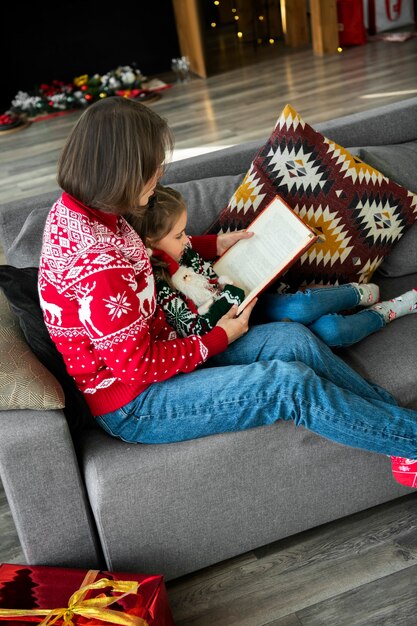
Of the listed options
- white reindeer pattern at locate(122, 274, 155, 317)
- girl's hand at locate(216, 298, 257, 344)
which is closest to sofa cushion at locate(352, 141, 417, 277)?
girl's hand at locate(216, 298, 257, 344)

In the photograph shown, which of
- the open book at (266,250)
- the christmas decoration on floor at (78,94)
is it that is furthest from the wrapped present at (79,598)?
the christmas decoration on floor at (78,94)

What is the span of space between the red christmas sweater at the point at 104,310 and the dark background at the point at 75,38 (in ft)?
14.5

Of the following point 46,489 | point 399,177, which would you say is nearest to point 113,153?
point 46,489

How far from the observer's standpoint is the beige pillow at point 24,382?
153cm

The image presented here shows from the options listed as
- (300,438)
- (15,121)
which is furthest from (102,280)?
(15,121)

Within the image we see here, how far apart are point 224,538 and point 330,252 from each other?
78 cm

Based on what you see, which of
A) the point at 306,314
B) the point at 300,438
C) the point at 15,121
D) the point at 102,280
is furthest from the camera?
the point at 15,121

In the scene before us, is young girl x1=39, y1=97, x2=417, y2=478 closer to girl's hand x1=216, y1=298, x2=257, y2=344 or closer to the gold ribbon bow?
girl's hand x1=216, y1=298, x2=257, y2=344

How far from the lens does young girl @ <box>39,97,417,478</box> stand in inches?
59.4

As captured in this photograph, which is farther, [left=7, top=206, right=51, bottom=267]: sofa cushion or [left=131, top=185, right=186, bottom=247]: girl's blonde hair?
[left=7, top=206, right=51, bottom=267]: sofa cushion

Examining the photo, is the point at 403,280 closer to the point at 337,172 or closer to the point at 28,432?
the point at 337,172

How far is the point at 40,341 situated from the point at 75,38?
14.8ft

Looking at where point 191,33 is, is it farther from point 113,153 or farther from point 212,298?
point 113,153

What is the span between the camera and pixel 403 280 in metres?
2.16
